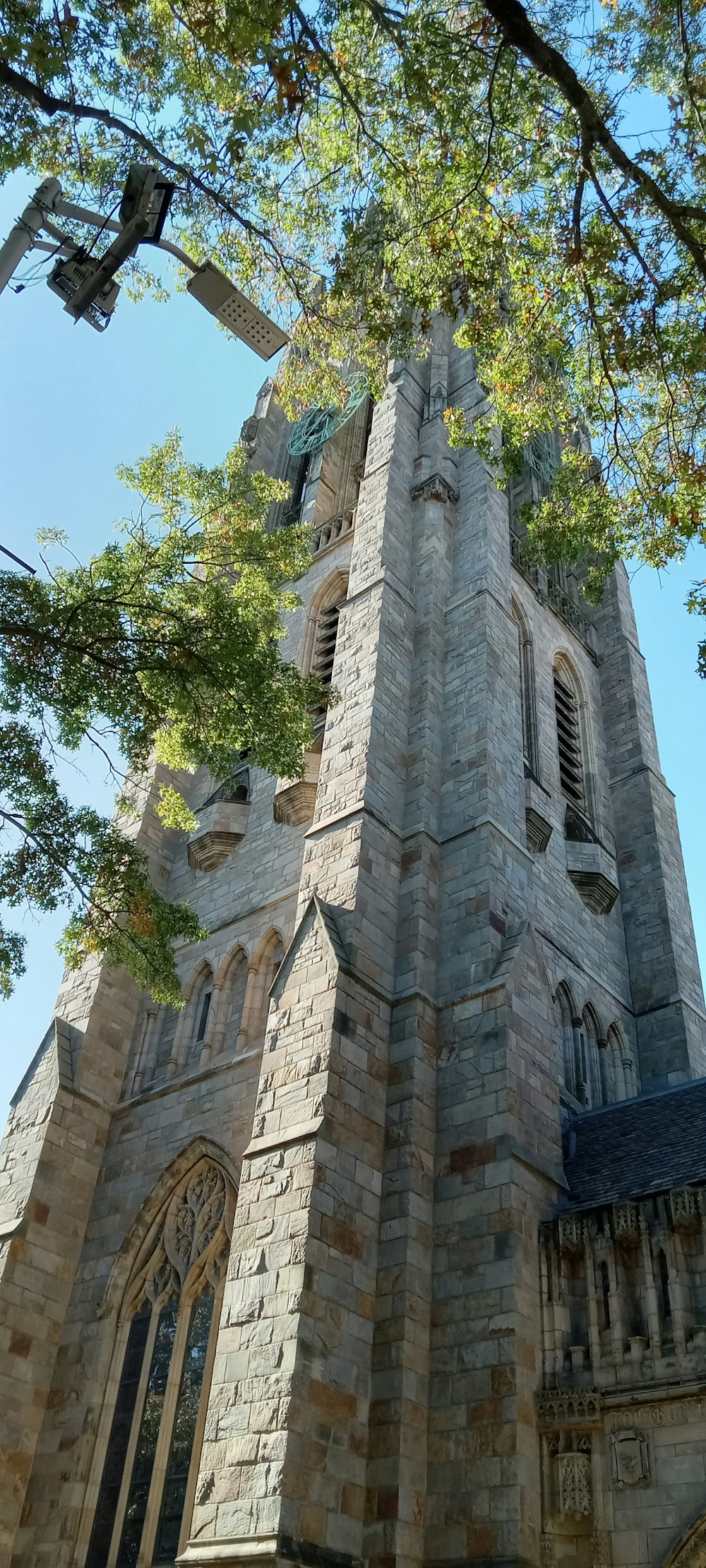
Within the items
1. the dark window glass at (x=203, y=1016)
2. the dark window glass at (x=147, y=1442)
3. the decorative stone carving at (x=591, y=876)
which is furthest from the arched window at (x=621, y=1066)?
the dark window glass at (x=147, y=1442)

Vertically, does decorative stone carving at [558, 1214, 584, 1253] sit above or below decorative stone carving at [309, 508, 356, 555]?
below

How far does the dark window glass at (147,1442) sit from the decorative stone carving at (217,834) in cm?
667

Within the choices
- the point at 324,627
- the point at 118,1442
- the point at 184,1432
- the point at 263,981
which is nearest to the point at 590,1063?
the point at 263,981

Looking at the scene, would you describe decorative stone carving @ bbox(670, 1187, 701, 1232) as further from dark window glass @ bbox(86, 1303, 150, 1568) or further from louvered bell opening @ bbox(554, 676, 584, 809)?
louvered bell opening @ bbox(554, 676, 584, 809)

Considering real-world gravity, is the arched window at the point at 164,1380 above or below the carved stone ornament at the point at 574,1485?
above

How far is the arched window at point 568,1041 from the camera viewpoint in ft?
52.5

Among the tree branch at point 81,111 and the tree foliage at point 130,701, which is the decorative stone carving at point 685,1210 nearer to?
the tree foliage at point 130,701

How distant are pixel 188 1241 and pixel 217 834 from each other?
20.7 feet

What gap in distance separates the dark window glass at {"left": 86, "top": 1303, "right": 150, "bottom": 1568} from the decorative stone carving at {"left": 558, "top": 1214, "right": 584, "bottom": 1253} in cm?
524

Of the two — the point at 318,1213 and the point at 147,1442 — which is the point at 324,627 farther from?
the point at 147,1442

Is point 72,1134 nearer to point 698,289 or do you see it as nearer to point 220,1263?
point 220,1263

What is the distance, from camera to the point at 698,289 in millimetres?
10930

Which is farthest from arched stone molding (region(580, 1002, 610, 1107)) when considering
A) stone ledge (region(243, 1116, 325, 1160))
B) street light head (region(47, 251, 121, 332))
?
street light head (region(47, 251, 121, 332))

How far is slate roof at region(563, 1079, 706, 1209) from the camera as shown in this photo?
39.0 ft
